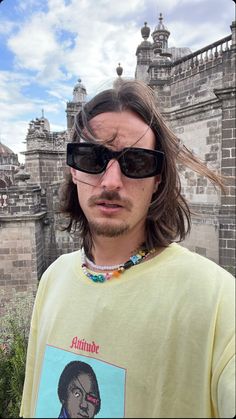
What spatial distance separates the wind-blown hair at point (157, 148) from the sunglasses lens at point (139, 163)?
13cm

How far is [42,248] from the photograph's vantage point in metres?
8.92

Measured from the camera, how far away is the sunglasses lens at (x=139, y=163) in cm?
113

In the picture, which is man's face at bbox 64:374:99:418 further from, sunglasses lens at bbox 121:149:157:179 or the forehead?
the forehead

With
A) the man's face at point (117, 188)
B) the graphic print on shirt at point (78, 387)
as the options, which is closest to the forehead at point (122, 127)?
the man's face at point (117, 188)

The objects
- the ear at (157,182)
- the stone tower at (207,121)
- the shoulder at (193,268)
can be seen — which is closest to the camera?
the shoulder at (193,268)

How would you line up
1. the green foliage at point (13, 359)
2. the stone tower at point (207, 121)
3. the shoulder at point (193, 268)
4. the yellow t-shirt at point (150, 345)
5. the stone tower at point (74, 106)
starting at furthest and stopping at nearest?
the stone tower at point (207, 121)
the green foliage at point (13, 359)
the stone tower at point (74, 106)
the shoulder at point (193, 268)
the yellow t-shirt at point (150, 345)

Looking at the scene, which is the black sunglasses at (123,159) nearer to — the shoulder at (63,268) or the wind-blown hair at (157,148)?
the wind-blown hair at (157,148)

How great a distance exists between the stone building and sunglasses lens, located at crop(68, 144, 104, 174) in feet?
20.2

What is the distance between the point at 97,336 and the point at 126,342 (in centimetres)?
12

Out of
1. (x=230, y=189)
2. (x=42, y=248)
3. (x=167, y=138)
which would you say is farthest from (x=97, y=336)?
(x=42, y=248)

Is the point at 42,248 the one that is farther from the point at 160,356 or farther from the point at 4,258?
the point at 160,356

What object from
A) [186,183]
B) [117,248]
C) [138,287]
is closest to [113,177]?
[117,248]

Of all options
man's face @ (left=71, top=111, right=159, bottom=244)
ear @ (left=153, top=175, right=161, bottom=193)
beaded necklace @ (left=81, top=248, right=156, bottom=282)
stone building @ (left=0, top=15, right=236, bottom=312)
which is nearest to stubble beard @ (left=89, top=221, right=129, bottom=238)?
man's face @ (left=71, top=111, right=159, bottom=244)

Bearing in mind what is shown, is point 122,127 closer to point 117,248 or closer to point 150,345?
point 117,248
